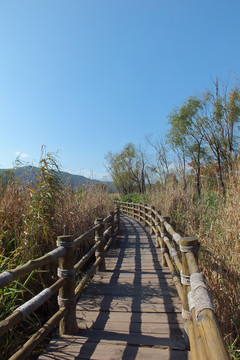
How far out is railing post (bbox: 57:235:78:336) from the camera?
7.62ft

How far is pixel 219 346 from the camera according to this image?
77cm

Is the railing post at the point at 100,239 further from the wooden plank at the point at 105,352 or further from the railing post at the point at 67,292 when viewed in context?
the wooden plank at the point at 105,352

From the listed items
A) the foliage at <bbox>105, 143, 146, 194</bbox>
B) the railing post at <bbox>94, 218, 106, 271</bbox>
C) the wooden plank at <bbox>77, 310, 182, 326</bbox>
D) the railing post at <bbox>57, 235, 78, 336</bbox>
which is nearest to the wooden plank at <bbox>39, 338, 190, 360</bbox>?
the railing post at <bbox>57, 235, 78, 336</bbox>

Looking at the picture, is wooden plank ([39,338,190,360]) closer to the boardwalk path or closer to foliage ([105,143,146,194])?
the boardwalk path

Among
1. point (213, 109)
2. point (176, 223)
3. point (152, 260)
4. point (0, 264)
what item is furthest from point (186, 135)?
point (0, 264)

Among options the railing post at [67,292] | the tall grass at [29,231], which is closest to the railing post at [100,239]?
the tall grass at [29,231]

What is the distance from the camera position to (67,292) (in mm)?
2365

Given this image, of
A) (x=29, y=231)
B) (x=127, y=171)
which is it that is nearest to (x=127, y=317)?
(x=29, y=231)

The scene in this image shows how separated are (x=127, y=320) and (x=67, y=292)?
2.51ft

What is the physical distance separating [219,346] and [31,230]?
2711mm

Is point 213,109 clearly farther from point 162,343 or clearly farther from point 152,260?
point 162,343

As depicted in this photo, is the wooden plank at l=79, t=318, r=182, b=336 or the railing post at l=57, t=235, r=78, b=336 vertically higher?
the railing post at l=57, t=235, r=78, b=336

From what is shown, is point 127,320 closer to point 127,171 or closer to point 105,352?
point 105,352

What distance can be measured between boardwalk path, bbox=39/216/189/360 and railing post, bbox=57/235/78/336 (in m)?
0.09
